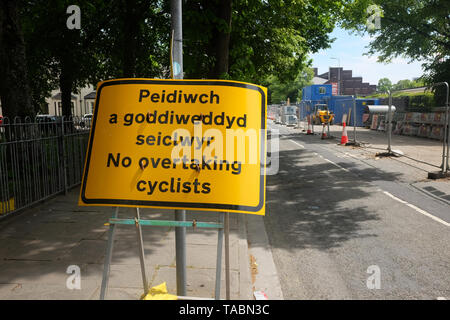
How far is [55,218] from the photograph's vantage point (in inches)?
259

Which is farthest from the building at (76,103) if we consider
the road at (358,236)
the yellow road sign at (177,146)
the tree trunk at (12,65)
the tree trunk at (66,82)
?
the yellow road sign at (177,146)

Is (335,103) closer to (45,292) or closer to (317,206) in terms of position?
(317,206)

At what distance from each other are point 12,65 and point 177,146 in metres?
6.28

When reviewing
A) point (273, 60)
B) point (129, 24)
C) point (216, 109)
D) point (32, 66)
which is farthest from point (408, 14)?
point (216, 109)

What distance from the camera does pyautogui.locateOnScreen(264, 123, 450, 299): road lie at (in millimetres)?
4223

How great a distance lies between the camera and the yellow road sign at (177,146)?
3.13m

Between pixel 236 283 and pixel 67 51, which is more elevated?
pixel 67 51

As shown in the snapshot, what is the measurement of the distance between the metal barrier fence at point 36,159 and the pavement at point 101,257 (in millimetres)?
436

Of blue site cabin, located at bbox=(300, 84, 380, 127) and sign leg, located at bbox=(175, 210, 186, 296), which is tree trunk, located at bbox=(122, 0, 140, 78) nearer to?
sign leg, located at bbox=(175, 210, 186, 296)

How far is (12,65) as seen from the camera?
7.84m

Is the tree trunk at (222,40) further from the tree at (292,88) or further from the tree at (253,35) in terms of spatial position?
the tree at (292,88)

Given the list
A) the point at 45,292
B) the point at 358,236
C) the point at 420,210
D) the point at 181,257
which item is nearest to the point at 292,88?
the point at 420,210

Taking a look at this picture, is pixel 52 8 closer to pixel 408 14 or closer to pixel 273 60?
pixel 273 60
